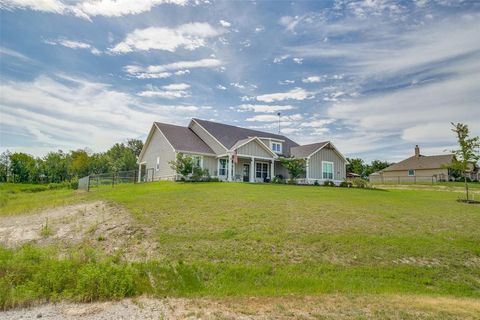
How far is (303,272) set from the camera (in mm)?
7457

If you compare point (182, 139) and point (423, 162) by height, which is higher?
point (182, 139)

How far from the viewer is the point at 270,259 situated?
804 centimetres

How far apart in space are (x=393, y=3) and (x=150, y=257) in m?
14.7

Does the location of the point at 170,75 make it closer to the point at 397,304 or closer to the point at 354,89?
the point at 354,89

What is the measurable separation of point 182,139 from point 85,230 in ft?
62.6

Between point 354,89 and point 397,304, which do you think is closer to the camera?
point 397,304

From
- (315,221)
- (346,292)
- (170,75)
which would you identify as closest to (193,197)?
(315,221)

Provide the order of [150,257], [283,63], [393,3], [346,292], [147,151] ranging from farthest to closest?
[147,151]
[283,63]
[393,3]
[150,257]
[346,292]

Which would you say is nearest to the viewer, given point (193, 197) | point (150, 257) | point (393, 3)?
point (150, 257)

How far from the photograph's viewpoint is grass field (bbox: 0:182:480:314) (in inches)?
250

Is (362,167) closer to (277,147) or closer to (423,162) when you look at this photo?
(423,162)

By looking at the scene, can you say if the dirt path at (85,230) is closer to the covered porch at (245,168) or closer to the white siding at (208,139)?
the covered porch at (245,168)

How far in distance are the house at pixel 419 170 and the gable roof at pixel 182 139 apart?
29.1m

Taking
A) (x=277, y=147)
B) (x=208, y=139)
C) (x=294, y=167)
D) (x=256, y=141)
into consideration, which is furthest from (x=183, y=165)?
(x=277, y=147)
